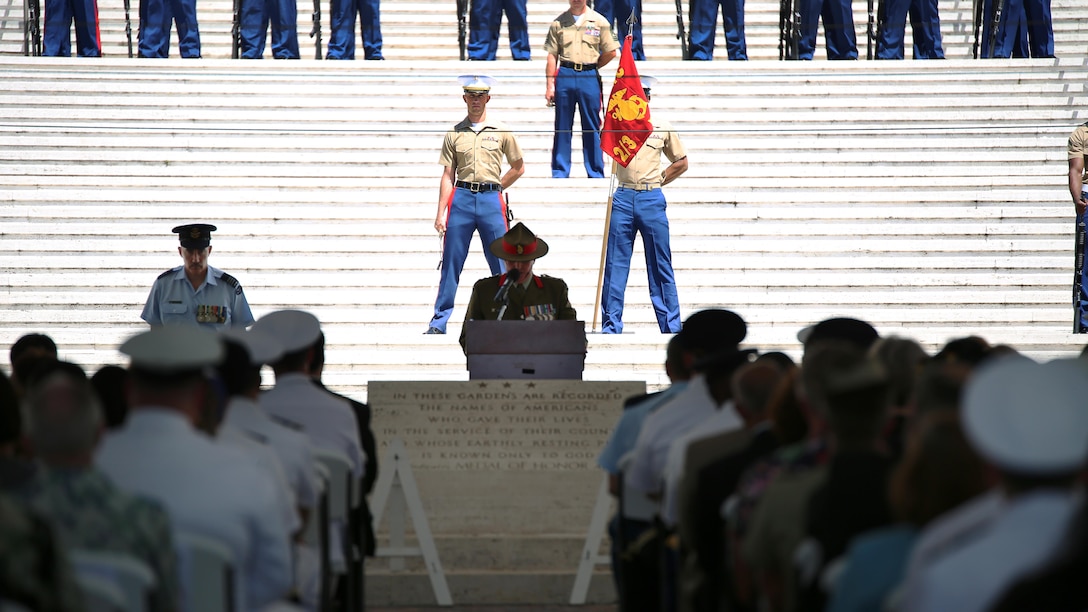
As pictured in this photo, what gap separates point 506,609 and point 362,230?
5795 mm

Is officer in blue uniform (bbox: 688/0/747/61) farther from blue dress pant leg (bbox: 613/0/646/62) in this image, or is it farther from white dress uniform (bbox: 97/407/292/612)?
white dress uniform (bbox: 97/407/292/612)

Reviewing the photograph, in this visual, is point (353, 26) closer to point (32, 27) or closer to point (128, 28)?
point (128, 28)

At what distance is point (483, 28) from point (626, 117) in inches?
215

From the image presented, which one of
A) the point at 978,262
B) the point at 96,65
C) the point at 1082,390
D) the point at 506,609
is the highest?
the point at 96,65

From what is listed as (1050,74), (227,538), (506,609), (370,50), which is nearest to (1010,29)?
(1050,74)

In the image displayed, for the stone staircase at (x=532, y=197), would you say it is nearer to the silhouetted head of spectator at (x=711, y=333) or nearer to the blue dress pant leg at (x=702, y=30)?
the blue dress pant leg at (x=702, y=30)

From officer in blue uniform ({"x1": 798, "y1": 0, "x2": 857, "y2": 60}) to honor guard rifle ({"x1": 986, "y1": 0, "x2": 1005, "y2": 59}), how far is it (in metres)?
1.29

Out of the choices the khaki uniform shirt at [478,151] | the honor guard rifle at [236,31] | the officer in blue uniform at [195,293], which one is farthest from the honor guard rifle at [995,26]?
the officer in blue uniform at [195,293]

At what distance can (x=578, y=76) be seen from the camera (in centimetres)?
1256

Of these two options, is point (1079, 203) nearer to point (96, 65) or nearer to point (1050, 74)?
point (1050, 74)

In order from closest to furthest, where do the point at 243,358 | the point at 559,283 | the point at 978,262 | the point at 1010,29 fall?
1. the point at 243,358
2. the point at 559,283
3. the point at 978,262
4. the point at 1010,29

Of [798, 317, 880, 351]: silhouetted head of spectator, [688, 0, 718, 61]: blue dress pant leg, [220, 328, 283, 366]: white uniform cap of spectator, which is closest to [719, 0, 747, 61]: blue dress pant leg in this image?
[688, 0, 718, 61]: blue dress pant leg

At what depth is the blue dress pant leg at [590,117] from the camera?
1254 cm

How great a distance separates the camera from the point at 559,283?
→ 8.16m
